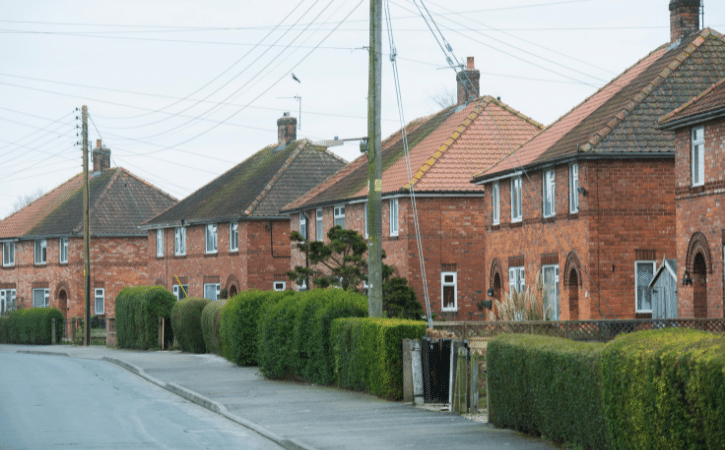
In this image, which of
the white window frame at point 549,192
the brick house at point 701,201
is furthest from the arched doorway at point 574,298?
the brick house at point 701,201

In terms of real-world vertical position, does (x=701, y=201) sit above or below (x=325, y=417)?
above

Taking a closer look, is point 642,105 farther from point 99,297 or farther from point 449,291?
point 99,297

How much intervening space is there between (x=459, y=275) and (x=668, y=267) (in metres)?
12.3

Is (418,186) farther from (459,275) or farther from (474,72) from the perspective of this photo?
(474,72)

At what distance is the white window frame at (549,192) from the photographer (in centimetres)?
3123

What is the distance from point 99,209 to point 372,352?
48.0m

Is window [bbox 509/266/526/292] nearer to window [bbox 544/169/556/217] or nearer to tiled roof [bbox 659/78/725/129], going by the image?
window [bbox 544/169/556/217]

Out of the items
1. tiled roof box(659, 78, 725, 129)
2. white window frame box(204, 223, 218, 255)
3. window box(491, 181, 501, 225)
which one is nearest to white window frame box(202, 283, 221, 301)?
white window frame box(204, 223, 218, 255)

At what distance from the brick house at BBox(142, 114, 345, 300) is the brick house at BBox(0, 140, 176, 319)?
129 inches

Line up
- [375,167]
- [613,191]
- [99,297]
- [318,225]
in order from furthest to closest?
1. [99,297]
2. [318,225]
3. [613,191]
4. [375,167]

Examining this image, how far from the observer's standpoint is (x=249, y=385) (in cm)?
2134

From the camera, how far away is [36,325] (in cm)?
5044

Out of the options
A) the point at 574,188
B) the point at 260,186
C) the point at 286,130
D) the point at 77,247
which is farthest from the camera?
the point at 77,247

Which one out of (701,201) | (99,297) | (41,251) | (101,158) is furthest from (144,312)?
(101,158)
